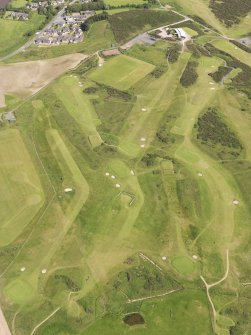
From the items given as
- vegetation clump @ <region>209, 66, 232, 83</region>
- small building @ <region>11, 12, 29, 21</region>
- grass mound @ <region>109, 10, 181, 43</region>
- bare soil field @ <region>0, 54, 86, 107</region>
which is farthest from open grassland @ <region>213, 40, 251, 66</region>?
small building @ <region>11, 12, 29, 21</region>

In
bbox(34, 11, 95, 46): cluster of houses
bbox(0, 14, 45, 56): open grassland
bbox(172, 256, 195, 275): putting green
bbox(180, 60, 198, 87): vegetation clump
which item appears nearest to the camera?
bbox(172, 256, 195, 275): putting green

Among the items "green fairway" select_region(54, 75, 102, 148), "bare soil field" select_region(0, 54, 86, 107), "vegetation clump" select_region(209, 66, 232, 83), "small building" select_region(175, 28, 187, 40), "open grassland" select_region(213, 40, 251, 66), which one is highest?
"small building" select_region(175, 28, 187, 40)

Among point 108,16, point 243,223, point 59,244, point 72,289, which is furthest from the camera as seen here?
point 108,16

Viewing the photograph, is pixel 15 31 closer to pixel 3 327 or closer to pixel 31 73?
pixel 31 73

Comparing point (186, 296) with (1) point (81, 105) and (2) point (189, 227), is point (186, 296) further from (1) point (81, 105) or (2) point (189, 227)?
(1) point (81, 105)

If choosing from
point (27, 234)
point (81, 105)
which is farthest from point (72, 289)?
point (81, 105)

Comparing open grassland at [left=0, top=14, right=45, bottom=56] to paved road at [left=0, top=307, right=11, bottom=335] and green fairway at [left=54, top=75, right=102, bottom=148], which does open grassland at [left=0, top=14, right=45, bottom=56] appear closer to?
green fairway at [left=54, top=75, right=102, bottom=148]
